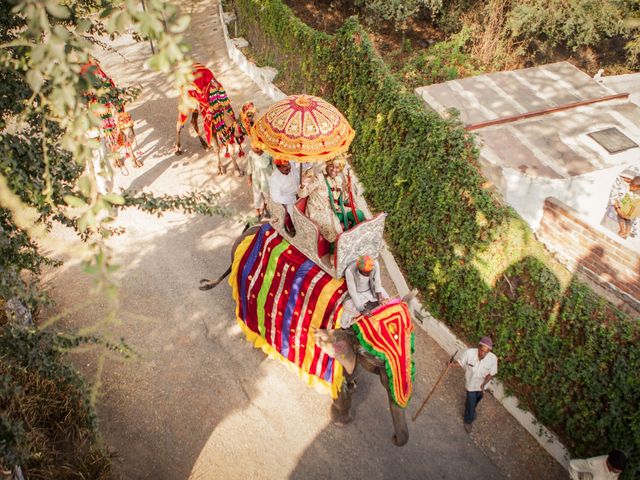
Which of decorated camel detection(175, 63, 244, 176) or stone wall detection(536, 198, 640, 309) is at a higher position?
decorated camel detection(175, 63, 244, 176)

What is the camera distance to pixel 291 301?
691 cm

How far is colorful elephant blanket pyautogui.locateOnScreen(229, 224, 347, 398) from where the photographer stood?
6.60m

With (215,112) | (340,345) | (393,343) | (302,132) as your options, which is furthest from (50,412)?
(215,112)

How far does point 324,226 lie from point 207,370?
2.89 metres

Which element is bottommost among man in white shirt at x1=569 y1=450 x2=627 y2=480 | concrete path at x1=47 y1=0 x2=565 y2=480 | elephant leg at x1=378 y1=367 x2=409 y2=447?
concrete path at x1=47 y1=0 x2=565 y2=480

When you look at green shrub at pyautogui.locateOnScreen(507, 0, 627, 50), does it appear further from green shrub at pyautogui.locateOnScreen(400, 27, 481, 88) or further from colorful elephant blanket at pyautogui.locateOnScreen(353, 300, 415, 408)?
colorful elephant blanket at pyautogui.locateOnScreen(353, 300, 415, 408)

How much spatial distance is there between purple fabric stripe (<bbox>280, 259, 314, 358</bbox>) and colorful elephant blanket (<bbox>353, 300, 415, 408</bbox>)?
1.25m

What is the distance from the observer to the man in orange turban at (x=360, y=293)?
612 cm

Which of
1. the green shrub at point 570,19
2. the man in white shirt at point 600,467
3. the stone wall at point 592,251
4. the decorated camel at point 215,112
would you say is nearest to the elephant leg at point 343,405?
the man in white shirt at point 600,467

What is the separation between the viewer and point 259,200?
976cm

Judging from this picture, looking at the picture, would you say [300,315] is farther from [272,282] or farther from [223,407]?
[223,407]

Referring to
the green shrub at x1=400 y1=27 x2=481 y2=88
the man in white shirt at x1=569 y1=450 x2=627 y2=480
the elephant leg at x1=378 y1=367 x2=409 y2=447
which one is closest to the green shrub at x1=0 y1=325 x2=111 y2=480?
the elephant leg at x1=378 y1=367 x2=409 y2=447

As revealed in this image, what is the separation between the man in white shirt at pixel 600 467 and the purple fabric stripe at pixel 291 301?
12.8 ft

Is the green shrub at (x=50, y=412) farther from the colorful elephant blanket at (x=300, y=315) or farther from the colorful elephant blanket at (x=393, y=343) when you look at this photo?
the colorful elephant blanket at (x=393, y=343)
